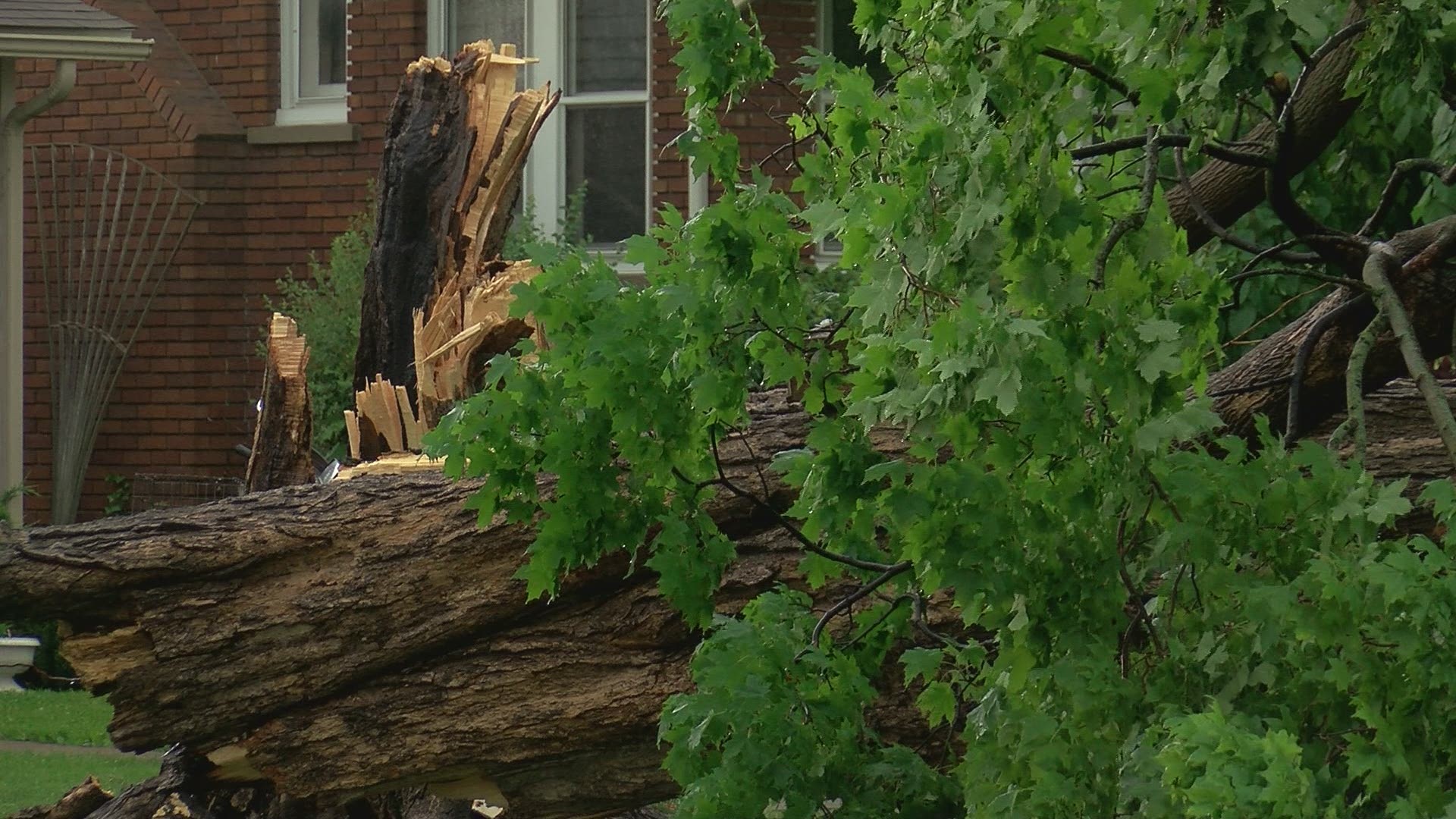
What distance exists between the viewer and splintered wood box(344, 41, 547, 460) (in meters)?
6.93

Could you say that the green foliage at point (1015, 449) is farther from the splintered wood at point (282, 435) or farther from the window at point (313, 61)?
the window at point (313, 61)


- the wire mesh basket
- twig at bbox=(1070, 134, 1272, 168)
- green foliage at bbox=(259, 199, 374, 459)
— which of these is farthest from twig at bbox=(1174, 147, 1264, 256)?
the wire mesh basket

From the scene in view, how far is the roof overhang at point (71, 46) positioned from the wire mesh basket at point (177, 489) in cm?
297

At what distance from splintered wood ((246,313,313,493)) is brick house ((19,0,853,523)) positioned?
634 centimetres

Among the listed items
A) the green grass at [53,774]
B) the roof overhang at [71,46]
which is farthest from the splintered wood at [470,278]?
the roof overhang at [71,46]

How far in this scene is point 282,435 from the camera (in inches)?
277

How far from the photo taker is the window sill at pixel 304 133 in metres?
13.5

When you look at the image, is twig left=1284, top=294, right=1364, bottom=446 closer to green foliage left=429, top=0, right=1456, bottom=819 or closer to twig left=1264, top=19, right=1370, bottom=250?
twig left=1264, top=19, right=1370, bottom=250

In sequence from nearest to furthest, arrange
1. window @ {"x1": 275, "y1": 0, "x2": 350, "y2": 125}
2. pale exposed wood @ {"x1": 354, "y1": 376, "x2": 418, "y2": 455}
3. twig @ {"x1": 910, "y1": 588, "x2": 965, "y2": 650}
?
twig @ {"x1": 910, "y1": 588, "x2": 965, "y2": 650} < pale exposed wood @ {"x1": 354, "y1": 376, "x2": 418, "y2": 455} < window @ {"x1": 275, "y1": 0, "x2": 350, "y2": 125}

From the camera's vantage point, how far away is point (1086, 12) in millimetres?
2625

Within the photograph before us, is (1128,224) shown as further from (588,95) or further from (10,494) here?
(588,95)

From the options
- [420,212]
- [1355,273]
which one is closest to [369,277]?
[420,212]

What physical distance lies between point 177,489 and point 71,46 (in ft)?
10.3

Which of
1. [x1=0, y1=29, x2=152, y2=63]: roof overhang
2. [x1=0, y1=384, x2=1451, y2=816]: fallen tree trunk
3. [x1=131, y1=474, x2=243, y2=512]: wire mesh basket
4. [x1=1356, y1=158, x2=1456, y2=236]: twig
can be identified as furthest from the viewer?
[x1=131, y1=474, x2=243, y2=512]: wire mesh basket
